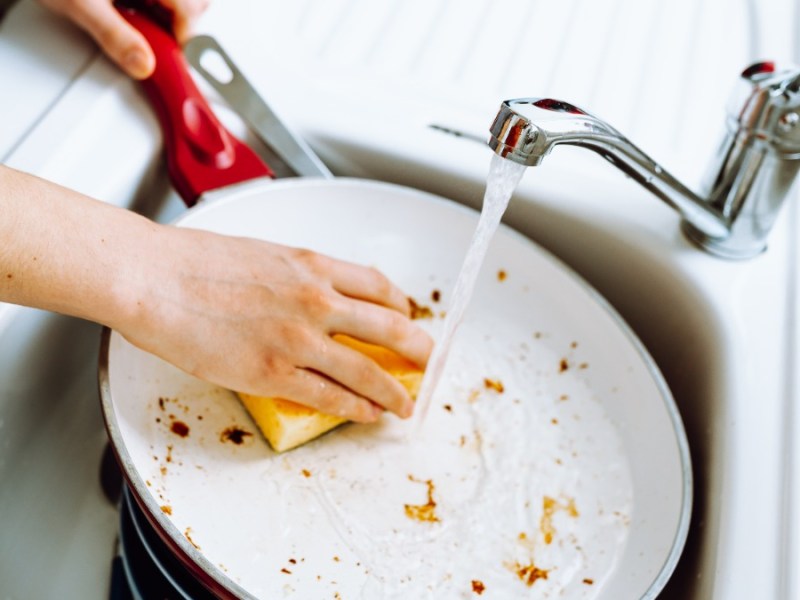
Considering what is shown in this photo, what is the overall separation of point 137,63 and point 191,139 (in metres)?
0.08

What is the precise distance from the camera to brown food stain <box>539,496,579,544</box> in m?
0.60

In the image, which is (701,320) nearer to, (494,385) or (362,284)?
(494,385)

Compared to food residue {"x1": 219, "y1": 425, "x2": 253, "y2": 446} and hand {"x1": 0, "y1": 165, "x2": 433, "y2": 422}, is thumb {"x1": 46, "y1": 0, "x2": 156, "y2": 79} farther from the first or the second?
food residue {"x1": 219, "y1": 425, "x2": 253, "y2": 446}

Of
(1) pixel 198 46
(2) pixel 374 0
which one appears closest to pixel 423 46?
(2) pixel 374 0

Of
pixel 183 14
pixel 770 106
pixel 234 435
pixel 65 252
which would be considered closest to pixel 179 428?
pixel 234 435

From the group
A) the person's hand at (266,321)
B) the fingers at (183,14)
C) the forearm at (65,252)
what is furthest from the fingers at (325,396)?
the fingers at (183,14)

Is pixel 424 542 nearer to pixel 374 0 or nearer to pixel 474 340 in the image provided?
pixel 474 340

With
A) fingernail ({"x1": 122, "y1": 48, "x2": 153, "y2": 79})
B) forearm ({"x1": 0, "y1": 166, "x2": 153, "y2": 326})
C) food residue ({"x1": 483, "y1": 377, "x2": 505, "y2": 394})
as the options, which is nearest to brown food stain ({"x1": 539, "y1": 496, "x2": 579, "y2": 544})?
food residue ({"x1": 483, "y1": 377, "x2": 505, "y2": 394})

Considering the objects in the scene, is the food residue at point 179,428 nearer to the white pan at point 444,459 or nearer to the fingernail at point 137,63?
the white pan at point 444,459

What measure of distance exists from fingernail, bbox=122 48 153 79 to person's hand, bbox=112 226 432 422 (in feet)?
0.66

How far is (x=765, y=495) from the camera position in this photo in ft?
1.87

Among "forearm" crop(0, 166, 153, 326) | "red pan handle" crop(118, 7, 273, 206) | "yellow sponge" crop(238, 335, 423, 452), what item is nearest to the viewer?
"forearm" crop(0, 166, 153, 326)

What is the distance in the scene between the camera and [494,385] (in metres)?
0.70

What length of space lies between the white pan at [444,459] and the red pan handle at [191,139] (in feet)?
0.08
